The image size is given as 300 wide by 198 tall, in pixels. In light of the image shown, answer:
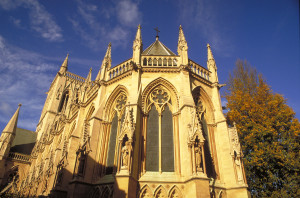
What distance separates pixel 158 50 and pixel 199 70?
462 centimetres

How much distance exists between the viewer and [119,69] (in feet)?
52.3

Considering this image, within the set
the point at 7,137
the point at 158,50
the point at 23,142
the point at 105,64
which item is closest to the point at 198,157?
the point at 105,64

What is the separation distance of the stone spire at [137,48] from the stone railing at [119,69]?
2.99ft

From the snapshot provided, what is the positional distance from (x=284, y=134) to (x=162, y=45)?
1248 centimetres

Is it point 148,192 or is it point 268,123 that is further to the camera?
point 268,123

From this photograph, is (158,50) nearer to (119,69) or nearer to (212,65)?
(119,69)

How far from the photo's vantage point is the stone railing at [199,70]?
15.5m

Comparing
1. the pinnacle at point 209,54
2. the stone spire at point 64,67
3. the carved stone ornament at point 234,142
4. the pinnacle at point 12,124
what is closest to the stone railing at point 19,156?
the pinnacle at point 12,124

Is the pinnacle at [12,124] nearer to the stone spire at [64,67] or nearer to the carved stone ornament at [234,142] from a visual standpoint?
the stone spire at [64,67]

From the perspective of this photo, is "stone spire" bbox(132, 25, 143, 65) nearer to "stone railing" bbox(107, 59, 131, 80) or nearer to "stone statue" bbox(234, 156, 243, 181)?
"stone railing" bbox(107, 59, 131, 80)

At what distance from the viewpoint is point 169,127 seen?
13.0 metres

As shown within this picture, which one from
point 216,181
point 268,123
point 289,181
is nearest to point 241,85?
point 268,123

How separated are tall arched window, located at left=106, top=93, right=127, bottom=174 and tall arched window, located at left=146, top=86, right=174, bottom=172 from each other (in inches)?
81.6

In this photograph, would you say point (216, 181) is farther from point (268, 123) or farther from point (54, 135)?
point (54, 135)
